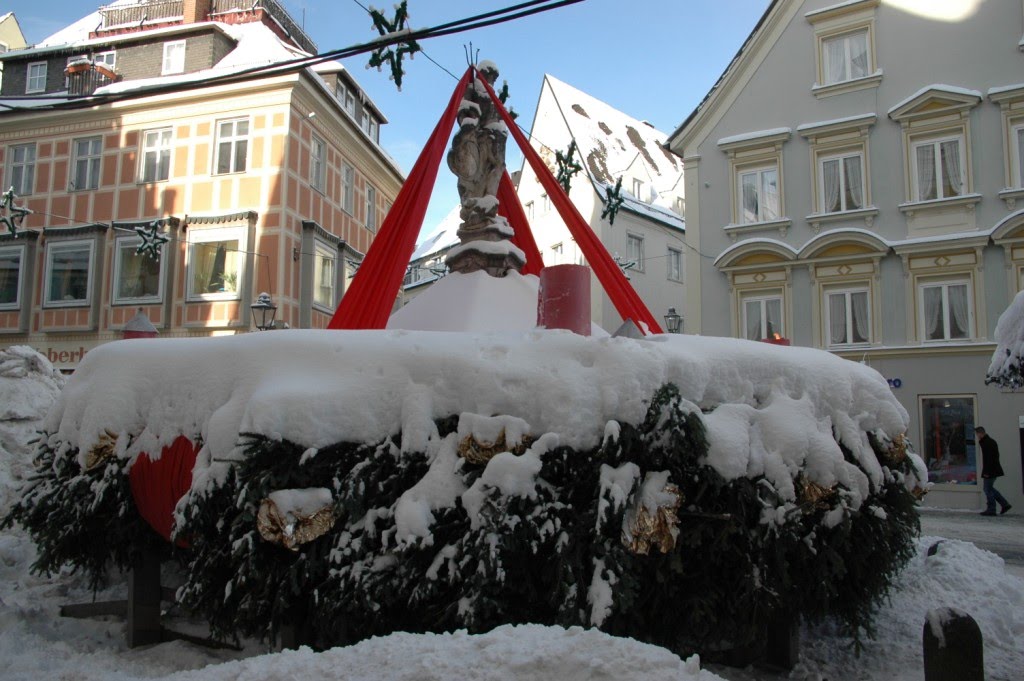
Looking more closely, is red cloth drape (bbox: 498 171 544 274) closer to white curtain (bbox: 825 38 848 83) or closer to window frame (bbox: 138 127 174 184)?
white curtain (bbox: 825 38 848 83)

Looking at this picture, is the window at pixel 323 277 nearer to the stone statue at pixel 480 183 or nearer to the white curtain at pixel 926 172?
the stone statue at pixel 480 183

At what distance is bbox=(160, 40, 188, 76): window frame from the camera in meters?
18.9

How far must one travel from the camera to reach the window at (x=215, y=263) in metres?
16.8

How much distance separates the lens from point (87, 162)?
60.3 feet

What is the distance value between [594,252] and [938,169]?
11991 mm

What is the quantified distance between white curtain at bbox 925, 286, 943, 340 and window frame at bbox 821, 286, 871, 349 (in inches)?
39.3

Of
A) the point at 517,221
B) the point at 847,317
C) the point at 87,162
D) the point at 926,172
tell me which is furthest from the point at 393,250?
the point at 87,162

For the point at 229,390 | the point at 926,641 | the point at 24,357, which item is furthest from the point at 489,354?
the point at 24,357

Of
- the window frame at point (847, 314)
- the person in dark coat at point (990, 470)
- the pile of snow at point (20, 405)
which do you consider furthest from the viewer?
the window frame at point (847, 314)

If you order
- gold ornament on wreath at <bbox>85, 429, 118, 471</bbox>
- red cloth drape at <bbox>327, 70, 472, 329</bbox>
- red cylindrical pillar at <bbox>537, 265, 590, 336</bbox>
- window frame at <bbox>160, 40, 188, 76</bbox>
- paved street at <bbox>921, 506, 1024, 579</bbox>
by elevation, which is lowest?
paved street at <bbox>921, 506, 1024, 579</bbox>

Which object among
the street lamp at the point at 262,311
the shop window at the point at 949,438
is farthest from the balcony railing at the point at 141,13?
the shop window at the point at 949,438

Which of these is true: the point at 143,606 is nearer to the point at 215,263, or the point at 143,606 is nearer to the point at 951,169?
the point at 215,263

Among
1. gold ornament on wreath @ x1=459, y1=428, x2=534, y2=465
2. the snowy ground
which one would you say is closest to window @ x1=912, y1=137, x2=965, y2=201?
the snowy ground

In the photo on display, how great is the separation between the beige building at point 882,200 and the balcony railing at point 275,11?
12.0 metres
